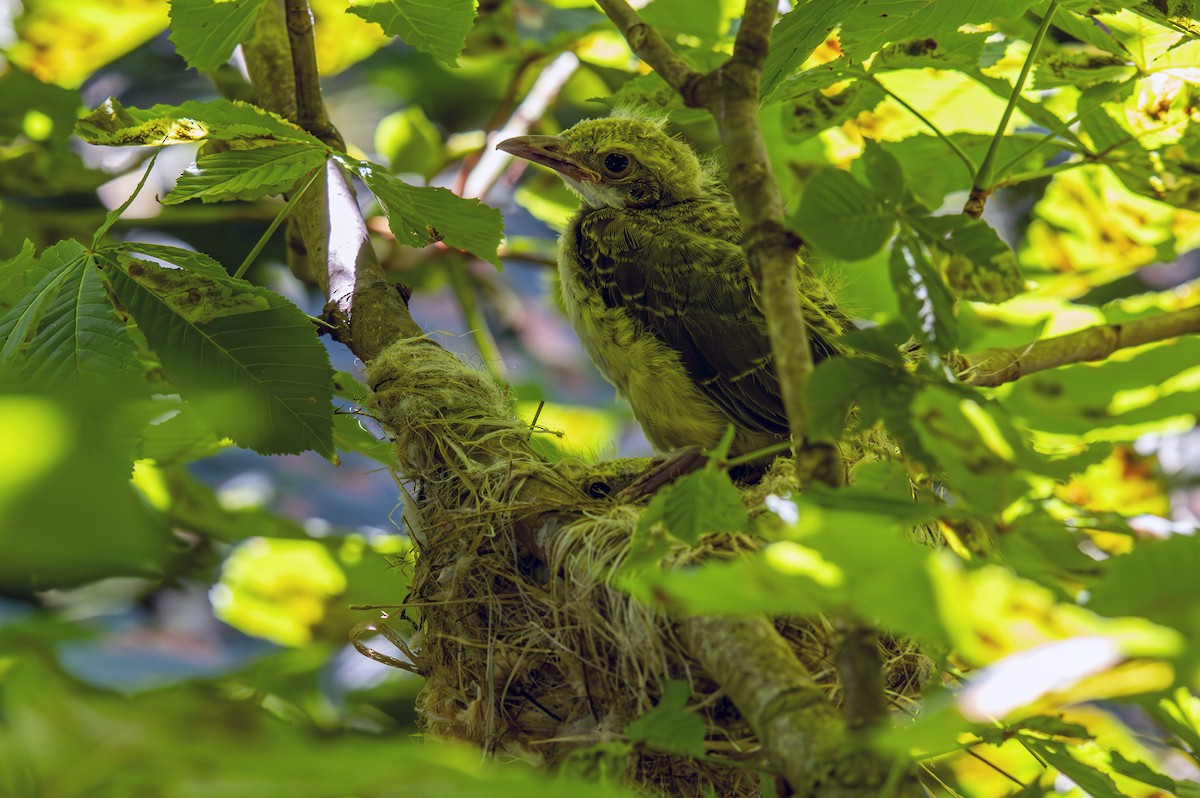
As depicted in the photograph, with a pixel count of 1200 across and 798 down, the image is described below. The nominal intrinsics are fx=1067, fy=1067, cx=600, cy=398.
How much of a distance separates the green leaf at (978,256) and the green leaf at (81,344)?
928 mm

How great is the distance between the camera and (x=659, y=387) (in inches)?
91.7

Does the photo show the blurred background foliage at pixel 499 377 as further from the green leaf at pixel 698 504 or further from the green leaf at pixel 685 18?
the green leaf at pixel 698 504

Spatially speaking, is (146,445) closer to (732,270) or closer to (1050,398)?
(732,270)

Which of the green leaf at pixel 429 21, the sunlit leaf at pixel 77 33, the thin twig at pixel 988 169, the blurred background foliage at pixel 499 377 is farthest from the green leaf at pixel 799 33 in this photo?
the sunlit leaf at pixel 77 33

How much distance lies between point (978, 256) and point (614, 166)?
70.3 inches

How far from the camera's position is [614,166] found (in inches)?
106

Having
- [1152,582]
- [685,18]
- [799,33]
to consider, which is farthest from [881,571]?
[685,18]

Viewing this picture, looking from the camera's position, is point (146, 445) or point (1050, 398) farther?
point (146, 445)

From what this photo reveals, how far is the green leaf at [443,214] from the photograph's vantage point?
5.71 ft

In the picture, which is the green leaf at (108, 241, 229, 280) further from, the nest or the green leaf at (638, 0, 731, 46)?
the green leaf at (638, 0, 731, 46)

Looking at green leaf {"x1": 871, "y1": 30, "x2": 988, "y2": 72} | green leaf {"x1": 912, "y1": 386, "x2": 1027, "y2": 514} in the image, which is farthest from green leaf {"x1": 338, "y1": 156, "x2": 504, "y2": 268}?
green leaf {"x1": 912, "y1": 386, "x2": 1027, "y2": 514}

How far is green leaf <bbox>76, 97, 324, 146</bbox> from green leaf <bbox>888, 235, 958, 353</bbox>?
3.41 feet

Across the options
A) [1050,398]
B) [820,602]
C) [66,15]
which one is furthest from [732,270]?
[66,15]

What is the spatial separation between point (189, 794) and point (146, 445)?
176 centimetres
